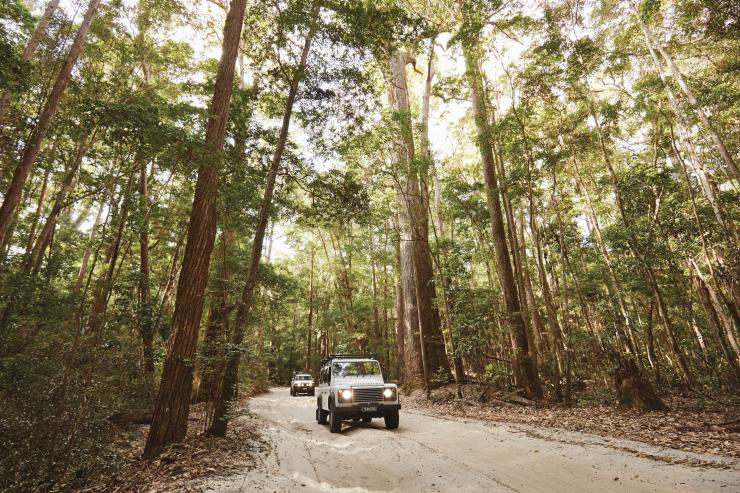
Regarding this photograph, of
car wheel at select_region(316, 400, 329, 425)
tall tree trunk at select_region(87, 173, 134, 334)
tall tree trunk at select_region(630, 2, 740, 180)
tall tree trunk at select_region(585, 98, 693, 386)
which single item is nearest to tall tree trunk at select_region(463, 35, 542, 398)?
tall tree trunk at select_region(585, 98, 693, 386)

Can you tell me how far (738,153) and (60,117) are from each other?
76.5ft

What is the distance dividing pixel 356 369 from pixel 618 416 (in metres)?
6.79

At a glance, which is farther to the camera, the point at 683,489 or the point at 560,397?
the point at 560,397

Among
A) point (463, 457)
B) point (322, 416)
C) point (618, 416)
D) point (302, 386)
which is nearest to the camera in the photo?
point (463, 457)

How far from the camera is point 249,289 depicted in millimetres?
7789

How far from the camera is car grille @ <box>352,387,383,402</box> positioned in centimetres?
890

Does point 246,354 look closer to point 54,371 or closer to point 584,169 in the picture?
point 54,371

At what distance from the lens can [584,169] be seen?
16125 millimetres

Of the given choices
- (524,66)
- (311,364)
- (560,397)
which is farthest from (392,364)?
(524,66)

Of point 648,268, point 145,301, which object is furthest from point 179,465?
point 648,268

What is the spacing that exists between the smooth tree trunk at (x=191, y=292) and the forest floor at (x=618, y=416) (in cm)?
785

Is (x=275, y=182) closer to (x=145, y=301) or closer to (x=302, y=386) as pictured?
(x=145, y=301)

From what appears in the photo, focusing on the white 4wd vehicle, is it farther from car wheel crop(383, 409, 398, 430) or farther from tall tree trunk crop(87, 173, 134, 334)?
tall tree trunk crop(87, 173, 134, 334)

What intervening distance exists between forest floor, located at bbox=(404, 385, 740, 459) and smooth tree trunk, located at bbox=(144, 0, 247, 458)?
785cm
